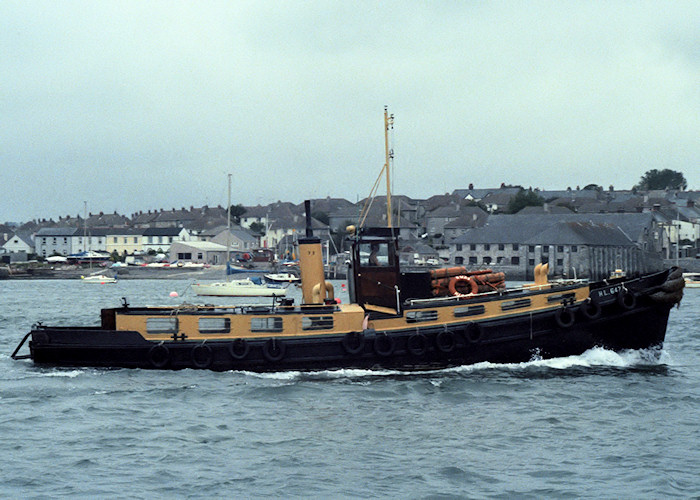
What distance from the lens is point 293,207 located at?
7160 inches

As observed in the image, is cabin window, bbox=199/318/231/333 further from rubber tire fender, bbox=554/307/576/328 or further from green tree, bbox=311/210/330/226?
green tree, bbox=311/210/330/226

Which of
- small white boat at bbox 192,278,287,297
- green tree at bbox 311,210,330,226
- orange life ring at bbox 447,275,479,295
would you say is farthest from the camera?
green tree at bbox 311,210,330,226

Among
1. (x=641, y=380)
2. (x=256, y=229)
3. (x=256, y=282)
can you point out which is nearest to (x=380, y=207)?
(x=256, y=229)

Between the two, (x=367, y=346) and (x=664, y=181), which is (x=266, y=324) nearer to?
(x=367, y=346)

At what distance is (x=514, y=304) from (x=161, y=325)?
955cm

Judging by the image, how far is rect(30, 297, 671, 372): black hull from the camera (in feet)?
81.9

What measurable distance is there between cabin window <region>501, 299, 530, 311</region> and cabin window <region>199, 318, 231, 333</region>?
7.42 meters

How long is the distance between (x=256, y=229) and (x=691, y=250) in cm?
8216

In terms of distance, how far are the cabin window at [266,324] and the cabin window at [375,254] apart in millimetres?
3019

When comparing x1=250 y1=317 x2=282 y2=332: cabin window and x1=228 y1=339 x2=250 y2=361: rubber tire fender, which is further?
x1=250 y1=317 x2=282 y2=332: cabin window

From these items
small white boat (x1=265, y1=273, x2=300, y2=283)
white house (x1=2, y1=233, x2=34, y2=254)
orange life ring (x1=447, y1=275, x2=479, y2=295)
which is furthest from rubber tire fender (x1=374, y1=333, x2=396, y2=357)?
white house (x1=2, y1=233, x2=34, y2=254)

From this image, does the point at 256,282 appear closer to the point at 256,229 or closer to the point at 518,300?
the point at 518,300

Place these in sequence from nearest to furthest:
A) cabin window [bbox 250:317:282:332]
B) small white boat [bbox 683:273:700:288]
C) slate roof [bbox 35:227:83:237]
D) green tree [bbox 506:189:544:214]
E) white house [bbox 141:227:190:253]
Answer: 1. cabin window [bbox 250:317:282:332]
2. small white boat [bbox 683:273:700:288]
3. green tree [bbox 506:189:544:214]
4. white house [bbox 141:227:190:253]
5. slate roof [bbox 35:227:83:237]

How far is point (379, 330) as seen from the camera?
82.5 feet
